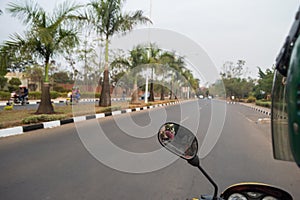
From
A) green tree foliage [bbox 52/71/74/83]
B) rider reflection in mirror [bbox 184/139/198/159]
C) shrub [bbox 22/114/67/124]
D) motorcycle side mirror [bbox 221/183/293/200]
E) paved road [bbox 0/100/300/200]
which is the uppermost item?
green tree foliage [bbox 52/71/74/83]

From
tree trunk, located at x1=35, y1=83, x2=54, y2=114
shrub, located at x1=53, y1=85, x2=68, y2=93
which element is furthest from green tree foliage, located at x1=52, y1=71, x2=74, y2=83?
tree trunk, located at x1=35, y1=83, x2=54, y2=114

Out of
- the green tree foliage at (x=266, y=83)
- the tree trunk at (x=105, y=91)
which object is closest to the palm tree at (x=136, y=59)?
the tree trunk at (x=105, y=91)

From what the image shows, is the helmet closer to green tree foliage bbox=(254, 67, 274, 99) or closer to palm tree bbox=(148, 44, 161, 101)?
green tree foliage bbox=(254, 67, 274, 99)

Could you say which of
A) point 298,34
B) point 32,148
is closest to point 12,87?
point 32,148

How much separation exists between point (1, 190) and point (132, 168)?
1826 mm

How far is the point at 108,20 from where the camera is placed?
49.6 ft

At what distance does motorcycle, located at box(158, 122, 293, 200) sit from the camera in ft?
4.26

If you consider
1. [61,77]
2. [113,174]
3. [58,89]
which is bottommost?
[113,174]

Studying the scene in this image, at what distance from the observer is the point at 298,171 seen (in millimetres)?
4348

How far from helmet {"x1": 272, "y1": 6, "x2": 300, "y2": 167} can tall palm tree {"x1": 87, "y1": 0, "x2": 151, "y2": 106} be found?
14679 mm

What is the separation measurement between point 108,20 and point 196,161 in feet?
48.8

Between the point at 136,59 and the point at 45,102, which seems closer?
the point at 45,102

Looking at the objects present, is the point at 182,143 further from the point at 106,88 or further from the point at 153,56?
the point at 153,56

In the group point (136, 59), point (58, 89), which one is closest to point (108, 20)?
point (136, 59)
